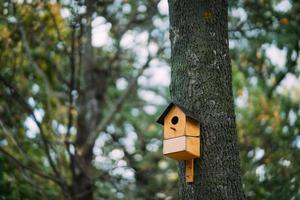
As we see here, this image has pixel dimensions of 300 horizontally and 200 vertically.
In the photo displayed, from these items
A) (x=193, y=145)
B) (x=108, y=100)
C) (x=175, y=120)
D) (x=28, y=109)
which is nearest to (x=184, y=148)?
(x=193, y=145)

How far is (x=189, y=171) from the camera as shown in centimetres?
279

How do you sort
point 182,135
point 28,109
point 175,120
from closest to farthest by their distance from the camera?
point 182,135, point 175,120, point 28,109

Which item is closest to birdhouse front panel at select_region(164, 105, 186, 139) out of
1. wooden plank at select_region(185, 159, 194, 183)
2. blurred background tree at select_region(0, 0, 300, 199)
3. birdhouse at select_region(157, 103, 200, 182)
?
birdhouse at select_region(157, 103, 200, 182)

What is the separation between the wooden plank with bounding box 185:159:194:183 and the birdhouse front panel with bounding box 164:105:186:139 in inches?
6.6

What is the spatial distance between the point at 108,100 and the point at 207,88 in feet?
20.1

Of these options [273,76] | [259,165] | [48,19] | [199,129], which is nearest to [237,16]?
[273,76]

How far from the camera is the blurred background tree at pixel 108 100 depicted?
586cm

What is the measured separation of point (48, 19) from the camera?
7000 mm

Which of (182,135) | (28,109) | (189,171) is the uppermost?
(28,109)

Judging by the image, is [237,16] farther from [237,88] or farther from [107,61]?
[107,61]

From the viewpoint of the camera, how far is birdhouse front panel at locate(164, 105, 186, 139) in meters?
2.89

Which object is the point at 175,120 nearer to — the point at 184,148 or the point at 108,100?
the point at 184,148

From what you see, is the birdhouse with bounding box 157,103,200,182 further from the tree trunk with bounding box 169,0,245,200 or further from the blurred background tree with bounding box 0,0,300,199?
the blurred background tree with bounding box 0,0,300,199

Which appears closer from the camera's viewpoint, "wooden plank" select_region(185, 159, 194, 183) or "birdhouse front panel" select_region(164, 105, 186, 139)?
"wooden plank" select_region(185, 159, 194, 183)
